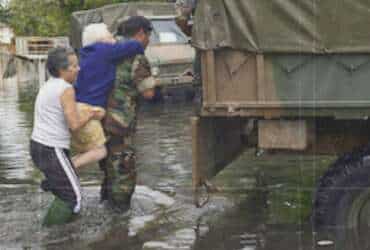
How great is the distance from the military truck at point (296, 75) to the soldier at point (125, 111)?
1178 mm

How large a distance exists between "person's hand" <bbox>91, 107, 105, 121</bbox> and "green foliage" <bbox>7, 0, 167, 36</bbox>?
2757cm

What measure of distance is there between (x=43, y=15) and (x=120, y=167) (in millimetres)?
38919

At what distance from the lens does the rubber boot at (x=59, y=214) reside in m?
7.09

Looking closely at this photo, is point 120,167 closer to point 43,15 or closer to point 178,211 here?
point 178,211

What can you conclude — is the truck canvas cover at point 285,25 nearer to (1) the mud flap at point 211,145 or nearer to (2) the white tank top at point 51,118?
(1) the mud flap at point 211,145

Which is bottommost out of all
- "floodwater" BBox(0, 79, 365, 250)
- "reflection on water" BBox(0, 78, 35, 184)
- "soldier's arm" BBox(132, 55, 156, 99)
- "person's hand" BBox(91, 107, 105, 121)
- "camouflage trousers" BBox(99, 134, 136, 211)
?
"reflection on water" BBox(0, 78, 35, 184)

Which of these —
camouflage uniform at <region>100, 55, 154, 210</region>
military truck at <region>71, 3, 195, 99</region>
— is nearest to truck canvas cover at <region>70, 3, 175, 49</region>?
military truck at <region>71, 3, 195, 99</region>

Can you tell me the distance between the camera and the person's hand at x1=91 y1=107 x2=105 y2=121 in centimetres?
708

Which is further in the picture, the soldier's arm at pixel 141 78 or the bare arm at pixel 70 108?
the soldier's arm at pixel 141 78

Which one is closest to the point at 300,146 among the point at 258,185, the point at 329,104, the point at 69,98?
the point at 329,104

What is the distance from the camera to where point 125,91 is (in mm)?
7363

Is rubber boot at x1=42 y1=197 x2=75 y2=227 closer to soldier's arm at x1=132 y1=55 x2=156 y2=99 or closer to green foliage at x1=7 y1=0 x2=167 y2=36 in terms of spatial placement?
soldier's arm at x1=132 y1=55 x2=156 y2=99

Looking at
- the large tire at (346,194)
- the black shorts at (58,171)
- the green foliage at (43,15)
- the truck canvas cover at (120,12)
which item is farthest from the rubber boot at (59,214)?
the green foliage at (43,15)

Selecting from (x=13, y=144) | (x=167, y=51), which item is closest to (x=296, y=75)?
(x=13, y=144)
